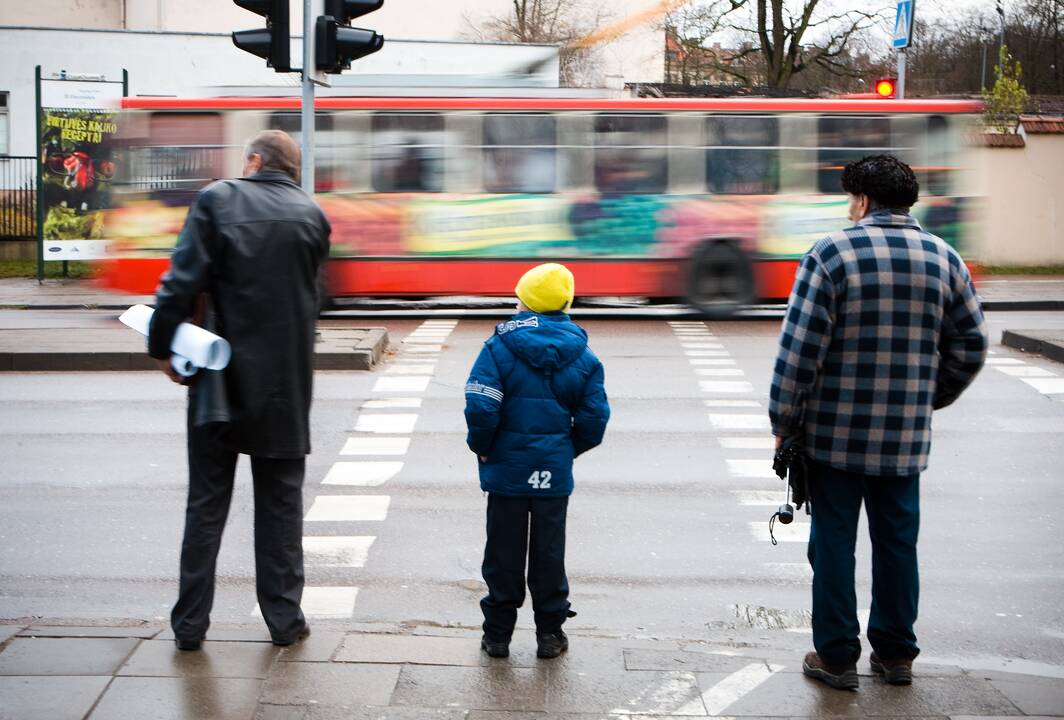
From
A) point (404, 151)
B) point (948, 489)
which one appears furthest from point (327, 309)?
point (948, 489)

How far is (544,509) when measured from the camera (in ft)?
16.6

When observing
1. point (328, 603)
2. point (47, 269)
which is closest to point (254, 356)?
point (328, 603)

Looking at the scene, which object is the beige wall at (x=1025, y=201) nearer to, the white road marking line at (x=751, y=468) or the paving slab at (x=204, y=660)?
the white road marking line at (x=751, y=468)

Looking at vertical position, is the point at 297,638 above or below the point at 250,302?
below

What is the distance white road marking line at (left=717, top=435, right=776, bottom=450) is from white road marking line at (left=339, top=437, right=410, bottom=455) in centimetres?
225

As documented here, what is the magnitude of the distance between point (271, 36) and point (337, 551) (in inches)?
198

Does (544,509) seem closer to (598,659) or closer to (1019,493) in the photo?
(598,659)

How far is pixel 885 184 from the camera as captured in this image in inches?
189

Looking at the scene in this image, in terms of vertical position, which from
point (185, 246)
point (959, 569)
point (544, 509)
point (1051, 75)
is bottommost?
point (959, 569)

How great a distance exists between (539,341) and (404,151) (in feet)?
45.8

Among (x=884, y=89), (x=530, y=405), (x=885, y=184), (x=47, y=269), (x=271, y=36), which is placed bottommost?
(x=47, y=269)

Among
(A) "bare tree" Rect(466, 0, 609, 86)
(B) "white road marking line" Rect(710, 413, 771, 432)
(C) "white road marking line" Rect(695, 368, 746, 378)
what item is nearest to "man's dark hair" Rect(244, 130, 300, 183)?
(B) "white road marking line" Rect(710, 413, 771, 432)

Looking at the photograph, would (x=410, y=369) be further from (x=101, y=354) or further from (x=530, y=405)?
(x=530, y=405)

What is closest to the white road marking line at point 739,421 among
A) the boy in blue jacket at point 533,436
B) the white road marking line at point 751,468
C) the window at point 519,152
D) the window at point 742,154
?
the white road marking line at point 751,468
